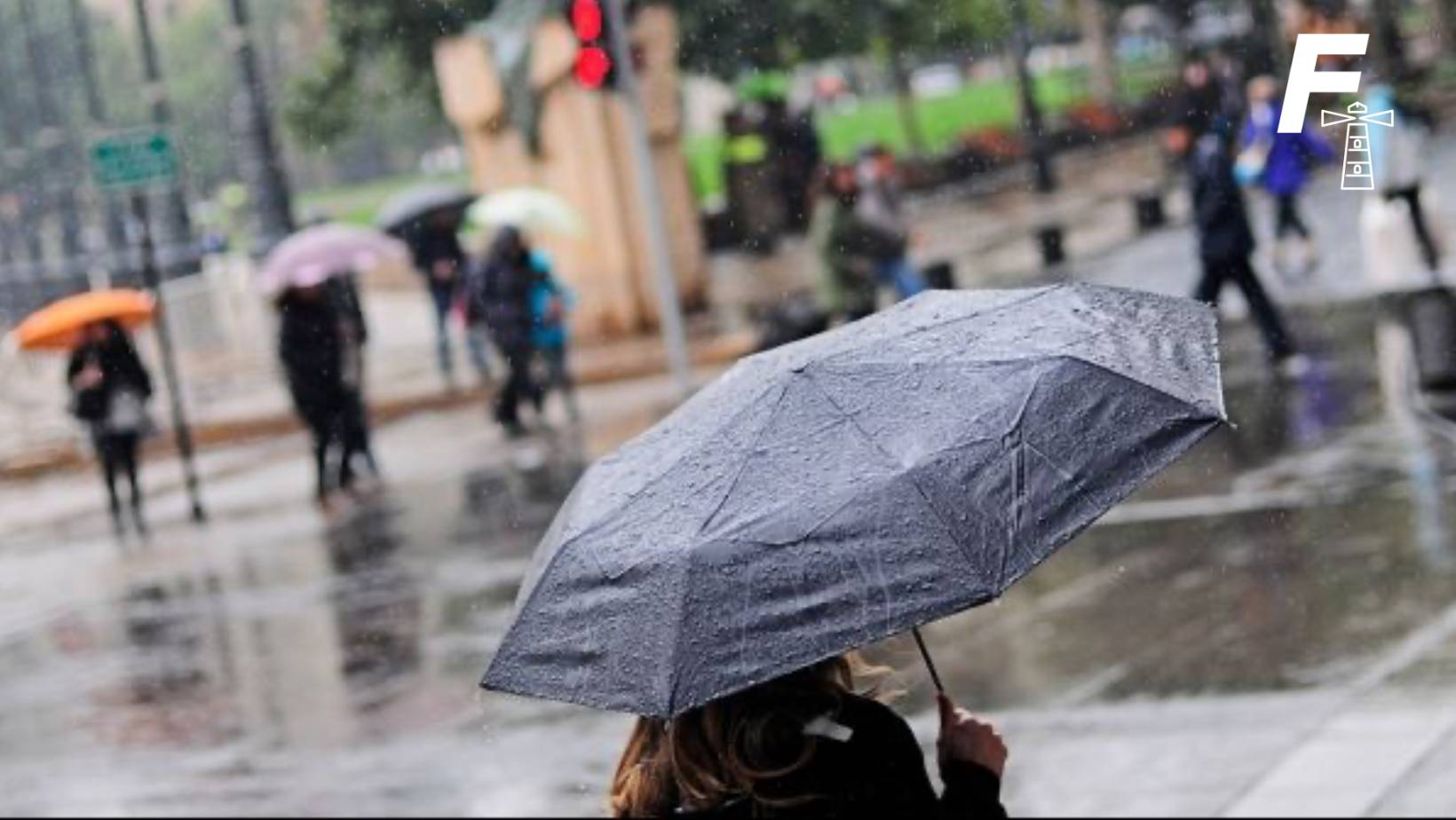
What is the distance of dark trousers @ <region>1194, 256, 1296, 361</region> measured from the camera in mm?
15570

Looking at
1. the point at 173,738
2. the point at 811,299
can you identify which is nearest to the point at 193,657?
the point at 173,738

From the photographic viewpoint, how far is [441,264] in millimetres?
26078

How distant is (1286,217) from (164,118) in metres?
7.96

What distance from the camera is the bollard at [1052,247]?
25.2 metres

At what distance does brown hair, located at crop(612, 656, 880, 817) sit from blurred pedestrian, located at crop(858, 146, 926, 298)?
56.2 ft

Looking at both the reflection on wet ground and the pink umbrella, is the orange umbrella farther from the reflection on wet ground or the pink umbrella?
the pink umbrella

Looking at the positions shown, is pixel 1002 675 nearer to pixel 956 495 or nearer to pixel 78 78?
pixel 956 495

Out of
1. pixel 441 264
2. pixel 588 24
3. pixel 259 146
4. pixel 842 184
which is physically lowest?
pixel 441 264

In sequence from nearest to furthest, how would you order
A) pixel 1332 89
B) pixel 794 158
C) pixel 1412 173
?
1. pixel 1332 89
2. pixel 1412 173
3. pixel 794 158

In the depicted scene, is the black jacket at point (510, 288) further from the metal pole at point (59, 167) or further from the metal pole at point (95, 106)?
the metal pole at point (59, 167)

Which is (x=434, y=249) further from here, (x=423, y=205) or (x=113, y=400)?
(x=113, y=400)

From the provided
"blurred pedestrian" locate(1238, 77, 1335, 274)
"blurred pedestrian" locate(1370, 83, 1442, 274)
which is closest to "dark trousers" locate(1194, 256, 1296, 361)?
"blurred pedestrian" locate(1238, 77, 1335, 274)

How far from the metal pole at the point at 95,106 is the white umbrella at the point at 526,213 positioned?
9.22 ft

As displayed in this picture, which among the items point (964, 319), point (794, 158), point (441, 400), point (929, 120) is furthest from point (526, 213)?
point (964, 319)
